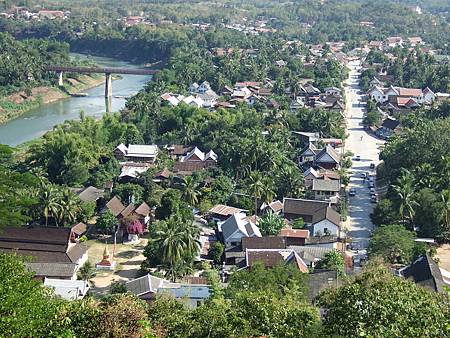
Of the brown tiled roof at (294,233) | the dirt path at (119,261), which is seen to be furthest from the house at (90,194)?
the brown tiled roof at (294,233)

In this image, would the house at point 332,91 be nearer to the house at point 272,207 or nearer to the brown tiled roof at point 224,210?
the house at point 272,207

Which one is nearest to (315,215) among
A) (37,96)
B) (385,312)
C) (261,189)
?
(261,189)

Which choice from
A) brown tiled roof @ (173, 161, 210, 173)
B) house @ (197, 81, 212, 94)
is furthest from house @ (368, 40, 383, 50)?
brown tiled roof @ (173, 161, 210, 173)

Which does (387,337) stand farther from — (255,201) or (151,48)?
(151,48)

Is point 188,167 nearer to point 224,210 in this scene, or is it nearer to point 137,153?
point 137,153

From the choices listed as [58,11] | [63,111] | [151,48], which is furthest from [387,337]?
[58,11]
